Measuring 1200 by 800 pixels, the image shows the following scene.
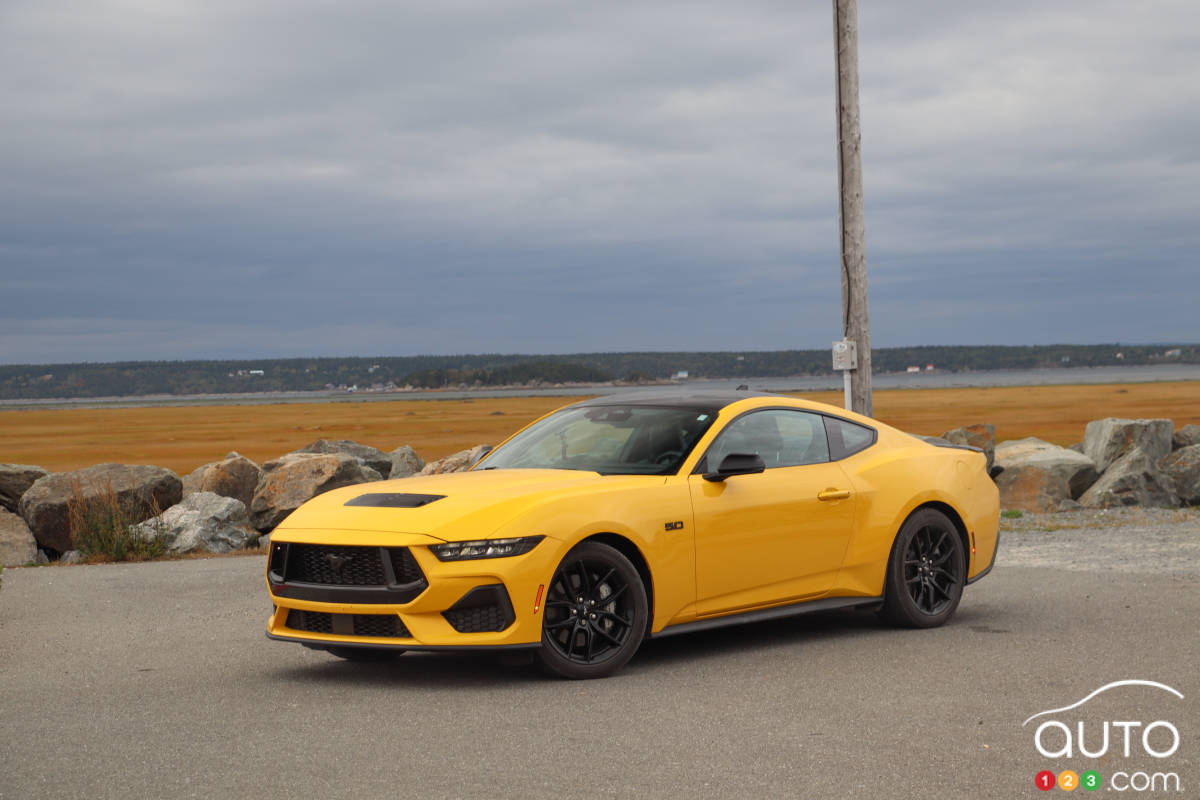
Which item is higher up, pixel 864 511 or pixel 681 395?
pixel 681 395

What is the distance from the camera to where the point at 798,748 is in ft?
18.9

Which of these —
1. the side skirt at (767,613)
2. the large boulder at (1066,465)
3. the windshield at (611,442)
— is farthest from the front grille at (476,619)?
the large boulder at (1066,465)

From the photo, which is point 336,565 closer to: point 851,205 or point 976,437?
point 851,205

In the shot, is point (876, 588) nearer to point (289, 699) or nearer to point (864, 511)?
point (864, 511)

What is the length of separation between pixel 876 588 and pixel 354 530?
11.6 ft

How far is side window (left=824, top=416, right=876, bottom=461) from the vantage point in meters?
8.84

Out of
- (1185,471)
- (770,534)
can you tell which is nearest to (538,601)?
(770,534)

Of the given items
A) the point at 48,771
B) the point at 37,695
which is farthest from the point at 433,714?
the point at 37,695

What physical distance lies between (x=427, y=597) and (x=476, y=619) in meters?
0.30

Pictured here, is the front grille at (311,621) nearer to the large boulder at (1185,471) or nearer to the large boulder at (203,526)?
the large boulder at (203,526)

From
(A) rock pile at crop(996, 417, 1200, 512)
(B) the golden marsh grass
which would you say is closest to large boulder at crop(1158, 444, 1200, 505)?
(A) rock pile at crop(996, 417, 1200, 512)

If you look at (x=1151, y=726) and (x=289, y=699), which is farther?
(x=289, y=699)

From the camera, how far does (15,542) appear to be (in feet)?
52.5

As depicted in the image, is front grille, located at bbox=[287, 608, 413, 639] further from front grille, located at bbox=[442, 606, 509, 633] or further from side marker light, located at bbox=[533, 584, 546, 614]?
side marker light, located at bbox=[533, 584, 546, 614]
